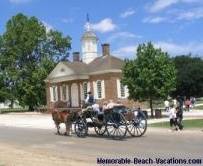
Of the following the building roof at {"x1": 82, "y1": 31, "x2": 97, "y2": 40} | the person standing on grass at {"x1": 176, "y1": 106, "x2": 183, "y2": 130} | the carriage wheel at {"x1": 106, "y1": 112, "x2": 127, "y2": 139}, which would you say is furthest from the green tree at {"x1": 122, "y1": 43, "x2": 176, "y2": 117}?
the building roof at {"x1": 82, "y1": 31, "x2": 97, "y2": 40}

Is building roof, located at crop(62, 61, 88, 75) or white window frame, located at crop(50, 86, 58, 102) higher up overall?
building roof, located at crop(62, 61, 88, 75)

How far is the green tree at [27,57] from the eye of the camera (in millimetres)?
72625

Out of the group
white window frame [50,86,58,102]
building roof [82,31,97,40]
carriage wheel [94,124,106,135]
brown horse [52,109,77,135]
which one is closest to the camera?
carriage wheel [94,124,106,135]

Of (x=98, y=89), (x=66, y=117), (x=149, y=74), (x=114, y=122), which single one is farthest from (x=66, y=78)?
(x=114, y=122)

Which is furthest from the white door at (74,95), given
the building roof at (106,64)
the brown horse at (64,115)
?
the brown horse at (64,115)

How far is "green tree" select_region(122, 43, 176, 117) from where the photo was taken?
37750 millimetres

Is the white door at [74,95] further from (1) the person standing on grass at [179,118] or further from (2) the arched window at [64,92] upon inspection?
Result: (1) the person standing on grass at [179,118]

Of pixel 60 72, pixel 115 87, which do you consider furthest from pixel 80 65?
pixel 115 87

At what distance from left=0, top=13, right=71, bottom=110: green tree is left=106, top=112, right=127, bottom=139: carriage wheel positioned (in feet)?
164

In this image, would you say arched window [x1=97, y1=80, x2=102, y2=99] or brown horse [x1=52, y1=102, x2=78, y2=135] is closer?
brown horse [x1=52, y1=102, x2=78, y2=135]

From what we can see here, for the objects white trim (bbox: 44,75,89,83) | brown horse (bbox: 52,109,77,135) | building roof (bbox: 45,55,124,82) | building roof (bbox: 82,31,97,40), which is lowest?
brown horse (bbox: 52,109,77,135)

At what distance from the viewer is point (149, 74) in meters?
37.7

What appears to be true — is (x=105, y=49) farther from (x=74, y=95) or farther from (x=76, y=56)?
(x=76, y=56)

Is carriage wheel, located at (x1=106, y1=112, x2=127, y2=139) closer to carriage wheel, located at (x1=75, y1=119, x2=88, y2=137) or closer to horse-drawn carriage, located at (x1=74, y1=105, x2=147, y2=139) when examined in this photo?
horse-drawn carriage, located at (x1=74, y1=105, x2=147, y2=139)
